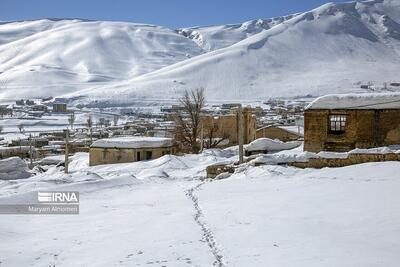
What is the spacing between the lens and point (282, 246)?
298 inches

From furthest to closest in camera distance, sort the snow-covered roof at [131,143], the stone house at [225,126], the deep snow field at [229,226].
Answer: the stone house at [225,126] → the snow-covered roof at [131,143] → the deep snow field at [229,226]

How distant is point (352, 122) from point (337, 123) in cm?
79

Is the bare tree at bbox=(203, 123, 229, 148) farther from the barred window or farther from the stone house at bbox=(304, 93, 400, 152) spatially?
the barred window

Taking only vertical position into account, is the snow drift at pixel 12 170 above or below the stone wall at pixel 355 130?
below

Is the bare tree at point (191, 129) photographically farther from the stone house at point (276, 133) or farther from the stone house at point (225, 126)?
the stone house at point (276, 133)

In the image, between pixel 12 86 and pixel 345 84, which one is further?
pixel 12 86

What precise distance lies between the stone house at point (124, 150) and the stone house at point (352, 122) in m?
10.9

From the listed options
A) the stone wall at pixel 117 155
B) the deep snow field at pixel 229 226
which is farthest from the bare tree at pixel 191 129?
the deep snow field at pixel 229 226

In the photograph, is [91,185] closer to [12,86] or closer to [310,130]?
A: [310,130]

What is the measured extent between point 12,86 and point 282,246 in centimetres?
19653

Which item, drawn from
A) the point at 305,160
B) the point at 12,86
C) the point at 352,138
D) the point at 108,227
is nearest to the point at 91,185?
the point at 108,227

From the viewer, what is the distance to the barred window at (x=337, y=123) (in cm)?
2570

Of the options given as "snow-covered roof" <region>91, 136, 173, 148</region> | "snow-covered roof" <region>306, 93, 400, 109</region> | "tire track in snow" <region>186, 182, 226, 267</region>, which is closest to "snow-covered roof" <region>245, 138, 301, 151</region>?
"snow-covered roof" <region>306, 93, 400, 109</region>

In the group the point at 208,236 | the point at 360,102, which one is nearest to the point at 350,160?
the point at 360,102
